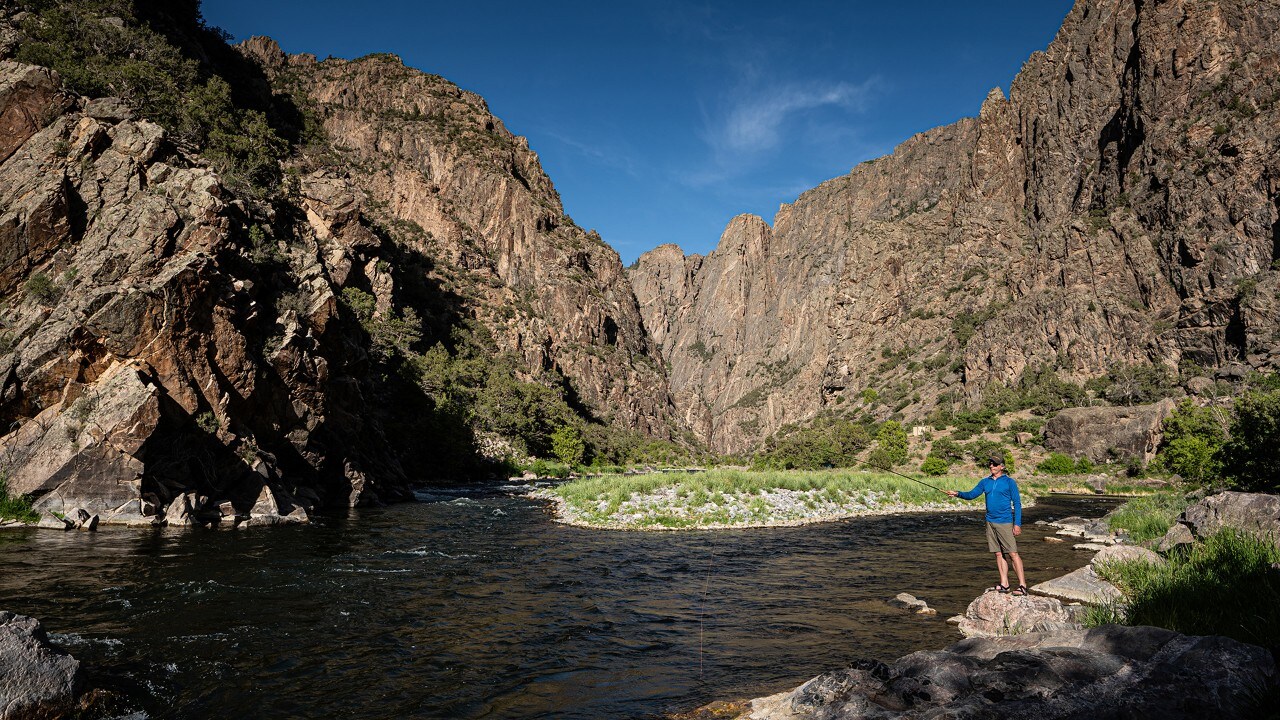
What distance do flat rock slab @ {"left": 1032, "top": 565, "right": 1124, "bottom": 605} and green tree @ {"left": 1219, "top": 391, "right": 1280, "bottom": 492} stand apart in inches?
528

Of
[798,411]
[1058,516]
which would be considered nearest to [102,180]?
[1058,516]

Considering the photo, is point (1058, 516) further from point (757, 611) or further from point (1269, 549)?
point (757, 611)

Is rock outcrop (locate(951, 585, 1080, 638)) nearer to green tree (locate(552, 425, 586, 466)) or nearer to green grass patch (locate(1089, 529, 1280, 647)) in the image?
green grass patch (locate(1089, 529, 1280, 647))

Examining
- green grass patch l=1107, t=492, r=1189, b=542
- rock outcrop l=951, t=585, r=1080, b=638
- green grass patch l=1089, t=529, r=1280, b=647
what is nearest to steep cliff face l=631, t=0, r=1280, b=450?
green grass patch l=1107, t=492, r=1189, b=542

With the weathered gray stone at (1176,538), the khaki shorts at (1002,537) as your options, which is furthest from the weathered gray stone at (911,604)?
the weathered gray stone at (1176,538)

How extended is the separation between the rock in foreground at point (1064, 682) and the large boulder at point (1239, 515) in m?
9.23

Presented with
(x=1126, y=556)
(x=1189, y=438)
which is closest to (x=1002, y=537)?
(x=1126, y=556)

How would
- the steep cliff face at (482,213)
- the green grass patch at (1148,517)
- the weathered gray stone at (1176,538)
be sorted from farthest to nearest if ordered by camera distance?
the steep cliff face at (482,213) < the green grass patch at (1148,517) < the weathered gray stone at (1176,538)

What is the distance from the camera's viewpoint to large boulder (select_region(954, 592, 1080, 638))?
990cm

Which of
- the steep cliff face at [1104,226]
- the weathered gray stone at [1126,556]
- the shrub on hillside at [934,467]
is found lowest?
the shrub on hillside at [934,467]

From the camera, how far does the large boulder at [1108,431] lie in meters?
64.6

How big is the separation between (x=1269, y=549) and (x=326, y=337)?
43.6 m

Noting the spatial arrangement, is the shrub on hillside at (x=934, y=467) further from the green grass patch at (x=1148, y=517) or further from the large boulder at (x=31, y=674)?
the large boulder at (x=31, y=674)

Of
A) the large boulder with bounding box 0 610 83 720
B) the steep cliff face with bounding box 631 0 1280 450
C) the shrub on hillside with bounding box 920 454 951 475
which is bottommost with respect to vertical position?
the shrub on hillside with bounding box 920 454 951 475
